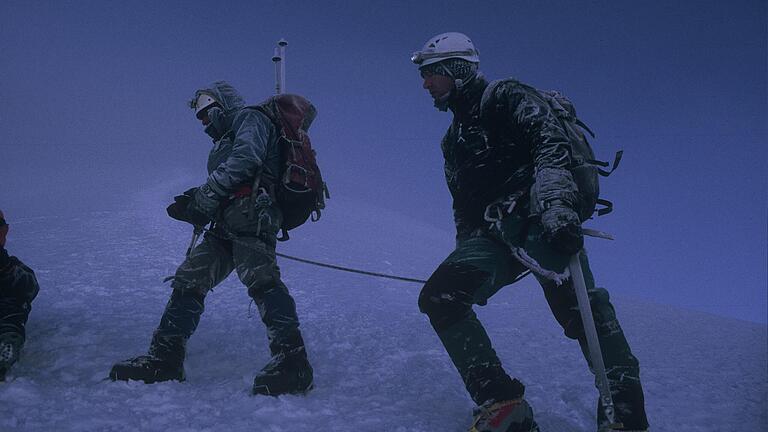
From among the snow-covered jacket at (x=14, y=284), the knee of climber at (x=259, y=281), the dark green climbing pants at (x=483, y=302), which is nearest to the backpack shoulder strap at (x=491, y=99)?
the dark green climbing pants at (x=483, y=302)

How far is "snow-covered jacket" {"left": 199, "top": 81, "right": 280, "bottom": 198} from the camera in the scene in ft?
11.1

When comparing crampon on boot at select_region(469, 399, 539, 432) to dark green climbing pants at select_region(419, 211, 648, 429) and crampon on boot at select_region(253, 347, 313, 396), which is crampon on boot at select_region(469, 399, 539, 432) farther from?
crampon on boot at select_region(253, 347, 313, 396)

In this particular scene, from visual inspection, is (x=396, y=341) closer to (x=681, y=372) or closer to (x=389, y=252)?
(x=681, y=372)

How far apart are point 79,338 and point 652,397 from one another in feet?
14.7

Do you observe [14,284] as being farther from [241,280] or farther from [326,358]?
[326,358]

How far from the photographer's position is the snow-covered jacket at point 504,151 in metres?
2.59

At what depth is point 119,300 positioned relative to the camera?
490cm

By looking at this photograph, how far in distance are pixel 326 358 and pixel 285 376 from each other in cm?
87

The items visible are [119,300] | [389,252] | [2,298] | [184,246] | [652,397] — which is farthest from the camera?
[389,252]

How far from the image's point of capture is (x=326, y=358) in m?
3.90

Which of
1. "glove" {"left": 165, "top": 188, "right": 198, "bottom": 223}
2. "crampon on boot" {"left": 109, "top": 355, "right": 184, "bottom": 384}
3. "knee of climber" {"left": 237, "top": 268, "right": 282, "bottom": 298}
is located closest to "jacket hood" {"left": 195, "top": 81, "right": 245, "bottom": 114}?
"glove" {"left": 165, "top": 188, "right": 198, "bottom": 223}

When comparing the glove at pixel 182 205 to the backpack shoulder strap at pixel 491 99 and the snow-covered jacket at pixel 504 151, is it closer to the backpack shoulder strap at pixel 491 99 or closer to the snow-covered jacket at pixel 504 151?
the snow-covered jacket at pixel 504 151

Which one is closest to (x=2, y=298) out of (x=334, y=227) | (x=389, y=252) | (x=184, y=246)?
(x=184, y=246)

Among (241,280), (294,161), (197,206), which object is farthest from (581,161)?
(197,206)
